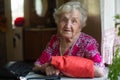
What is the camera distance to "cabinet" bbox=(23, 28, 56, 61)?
199 inches

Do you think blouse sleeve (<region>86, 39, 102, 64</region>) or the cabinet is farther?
the cabinet

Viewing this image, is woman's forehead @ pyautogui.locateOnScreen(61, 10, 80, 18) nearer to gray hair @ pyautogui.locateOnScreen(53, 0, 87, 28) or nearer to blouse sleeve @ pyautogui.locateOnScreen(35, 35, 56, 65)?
gray hair @ pyautogui.locateOnScreen(53, 0, 87, 28)

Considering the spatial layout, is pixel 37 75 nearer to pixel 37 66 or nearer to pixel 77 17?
pixel 37 66

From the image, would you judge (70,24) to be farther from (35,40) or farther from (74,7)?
(35,40)

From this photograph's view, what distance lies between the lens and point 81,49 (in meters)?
1.51

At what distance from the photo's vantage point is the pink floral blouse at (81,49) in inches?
57.5

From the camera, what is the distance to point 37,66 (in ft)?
5.10

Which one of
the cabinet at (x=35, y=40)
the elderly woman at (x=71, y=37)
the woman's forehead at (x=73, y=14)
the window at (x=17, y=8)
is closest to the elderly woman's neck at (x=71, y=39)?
the elderly woman at (x=71, y=37)

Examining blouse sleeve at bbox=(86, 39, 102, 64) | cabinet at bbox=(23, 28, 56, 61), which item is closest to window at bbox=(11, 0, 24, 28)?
cabinet at bbox=(23, 28, 56, 61)

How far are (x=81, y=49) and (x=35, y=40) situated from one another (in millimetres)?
3610

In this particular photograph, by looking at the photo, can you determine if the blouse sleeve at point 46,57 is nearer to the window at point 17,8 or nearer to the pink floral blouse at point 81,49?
the pink floral blouse at point 81,49

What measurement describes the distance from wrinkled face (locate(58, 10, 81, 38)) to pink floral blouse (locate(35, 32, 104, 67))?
0.18 feet

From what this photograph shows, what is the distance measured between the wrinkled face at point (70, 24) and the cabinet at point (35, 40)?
138 inches

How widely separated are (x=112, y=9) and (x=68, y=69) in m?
0.63
